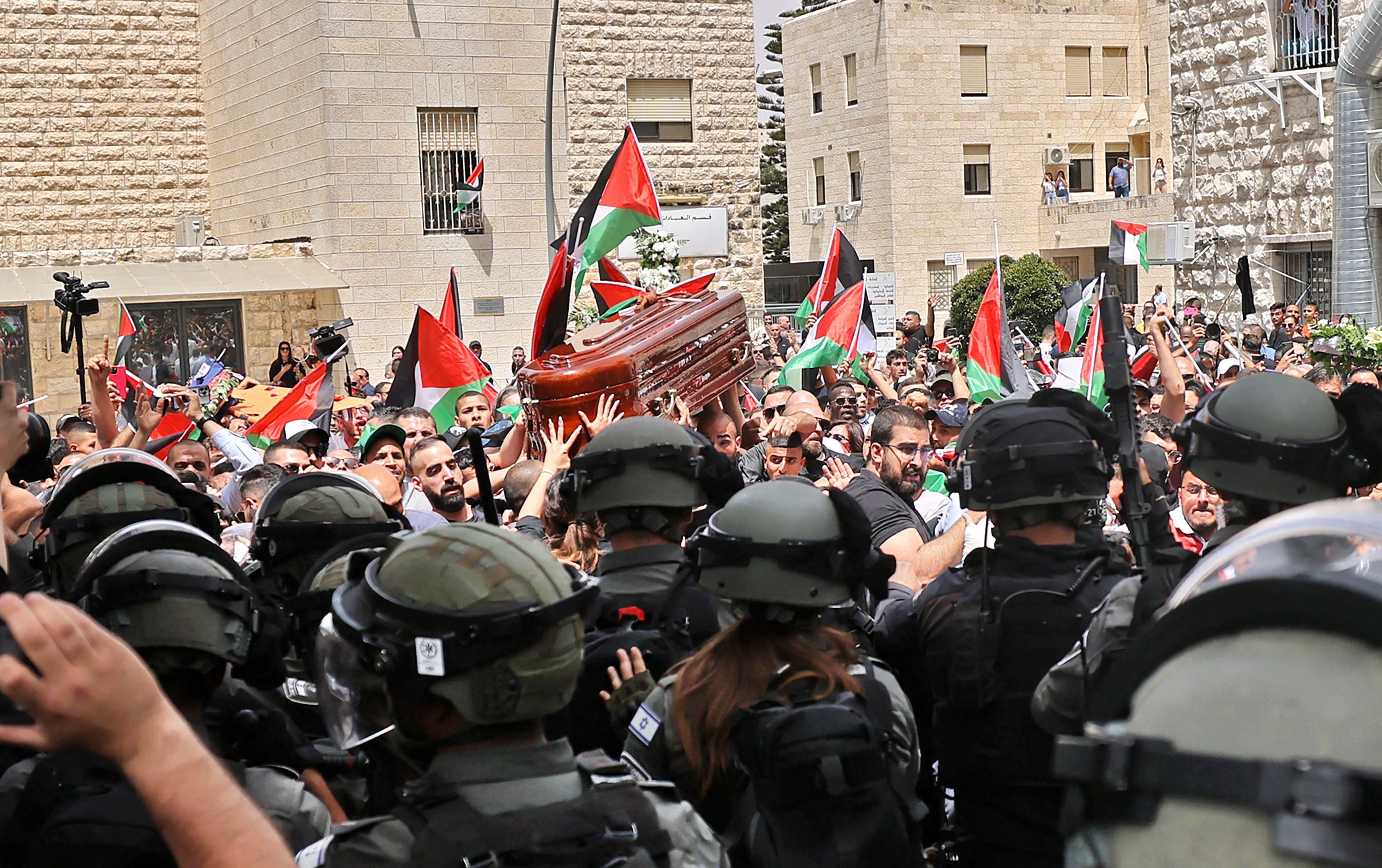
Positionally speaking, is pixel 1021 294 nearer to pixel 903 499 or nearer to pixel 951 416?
pixel 951 416

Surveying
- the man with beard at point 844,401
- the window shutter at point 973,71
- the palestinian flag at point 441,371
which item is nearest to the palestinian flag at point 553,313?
the palestinian flag at point 441,371

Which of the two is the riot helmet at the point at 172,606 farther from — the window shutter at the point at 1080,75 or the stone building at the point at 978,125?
the window shutter at the point at 1080,75

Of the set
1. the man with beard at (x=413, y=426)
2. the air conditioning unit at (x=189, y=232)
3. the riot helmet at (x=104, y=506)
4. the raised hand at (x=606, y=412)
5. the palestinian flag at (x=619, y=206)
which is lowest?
the man with beard at (x=413, y=426)

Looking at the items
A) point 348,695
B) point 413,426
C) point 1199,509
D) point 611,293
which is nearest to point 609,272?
point 611,293

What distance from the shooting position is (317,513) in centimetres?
376

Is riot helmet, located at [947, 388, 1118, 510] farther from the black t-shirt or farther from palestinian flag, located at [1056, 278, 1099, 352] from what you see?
palestinian flag, located at [1056, 278, 1099, 352]

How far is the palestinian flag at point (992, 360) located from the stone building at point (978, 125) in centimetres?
2633

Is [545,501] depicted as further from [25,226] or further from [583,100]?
[25,226]

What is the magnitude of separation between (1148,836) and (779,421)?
19.1 feet

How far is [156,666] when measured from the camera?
2600 millimetres

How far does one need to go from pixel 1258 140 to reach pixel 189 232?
17.2m

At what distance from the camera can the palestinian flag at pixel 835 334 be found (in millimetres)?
11422

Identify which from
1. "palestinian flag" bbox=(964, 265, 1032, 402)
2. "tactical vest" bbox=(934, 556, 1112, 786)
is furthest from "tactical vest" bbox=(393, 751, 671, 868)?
"palestinian flag" bbox=(964, 265, 1032, 402)

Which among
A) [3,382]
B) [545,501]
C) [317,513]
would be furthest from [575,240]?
[3,382]
